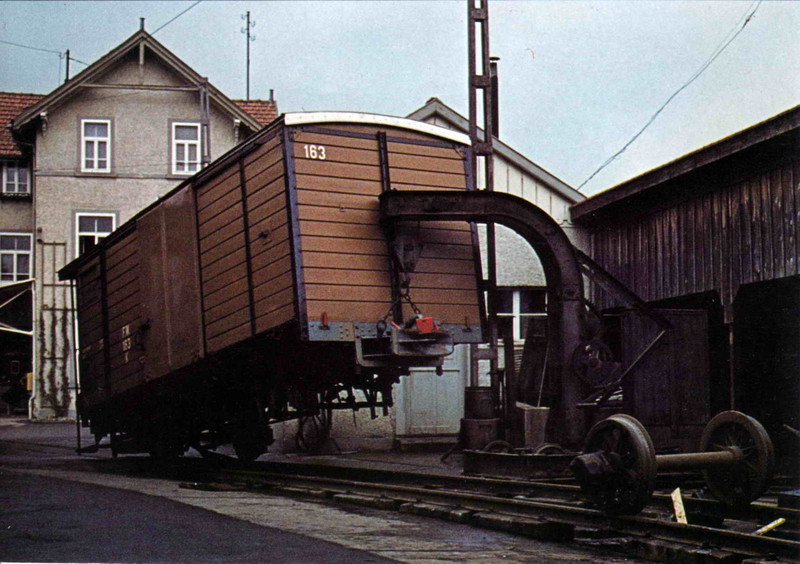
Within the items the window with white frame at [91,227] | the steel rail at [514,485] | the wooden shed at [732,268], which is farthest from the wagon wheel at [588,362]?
the window with white frame at [91,227]

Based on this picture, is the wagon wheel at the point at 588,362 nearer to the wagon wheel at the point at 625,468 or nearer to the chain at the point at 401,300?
the chain at the point at 401,300

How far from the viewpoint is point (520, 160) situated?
20.4 m

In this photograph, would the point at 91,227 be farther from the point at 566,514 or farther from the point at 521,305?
the point at 566,514

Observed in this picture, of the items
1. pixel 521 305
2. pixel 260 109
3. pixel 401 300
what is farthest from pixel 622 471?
pixel 260 109

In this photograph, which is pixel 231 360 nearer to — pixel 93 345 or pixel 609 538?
pixel 93 345

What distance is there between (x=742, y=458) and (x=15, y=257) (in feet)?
90.4

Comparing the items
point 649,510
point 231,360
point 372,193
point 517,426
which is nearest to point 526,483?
point 649,510

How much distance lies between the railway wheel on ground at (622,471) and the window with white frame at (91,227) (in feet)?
78.8

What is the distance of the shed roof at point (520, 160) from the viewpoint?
2022 centimetres

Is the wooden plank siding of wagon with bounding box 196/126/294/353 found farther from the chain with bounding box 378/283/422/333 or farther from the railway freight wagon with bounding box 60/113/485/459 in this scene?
the chain with bounding box 378/283/422/333

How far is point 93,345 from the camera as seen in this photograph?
51.9 feet

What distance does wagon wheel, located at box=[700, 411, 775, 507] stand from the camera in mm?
7574

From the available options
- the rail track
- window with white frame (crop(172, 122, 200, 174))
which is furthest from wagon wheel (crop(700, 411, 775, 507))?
window with white frame (crop(172, 122, 200, 174))

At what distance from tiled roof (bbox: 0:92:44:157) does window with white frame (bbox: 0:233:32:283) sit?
2.54 metres
